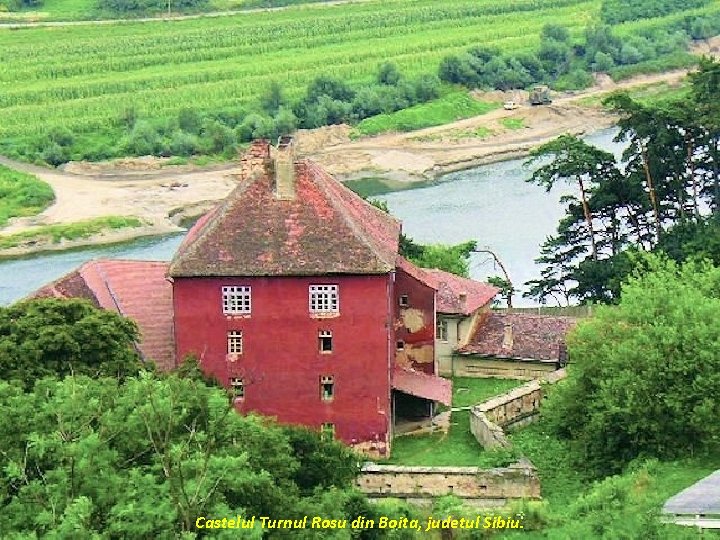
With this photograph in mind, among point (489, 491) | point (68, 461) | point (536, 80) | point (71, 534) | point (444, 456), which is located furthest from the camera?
point (536, 80)

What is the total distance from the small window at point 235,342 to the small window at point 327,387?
2.87 meters

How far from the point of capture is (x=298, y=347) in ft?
160

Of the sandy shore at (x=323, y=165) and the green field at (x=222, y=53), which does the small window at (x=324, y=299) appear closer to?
the sandy shore at (x=323, y=165)

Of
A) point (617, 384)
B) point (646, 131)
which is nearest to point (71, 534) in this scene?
point (617, 384)

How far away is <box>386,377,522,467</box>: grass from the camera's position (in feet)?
147

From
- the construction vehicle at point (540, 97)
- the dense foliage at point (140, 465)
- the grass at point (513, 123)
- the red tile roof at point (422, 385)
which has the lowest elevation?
the grass at point (513, 123)

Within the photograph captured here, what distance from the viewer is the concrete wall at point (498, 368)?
56.6 metres

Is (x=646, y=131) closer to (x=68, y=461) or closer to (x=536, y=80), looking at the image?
(x=68, y=461)

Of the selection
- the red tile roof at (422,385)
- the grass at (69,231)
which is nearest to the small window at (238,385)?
the red tile roof at (422,385)

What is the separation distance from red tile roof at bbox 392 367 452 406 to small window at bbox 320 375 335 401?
7.99 ft

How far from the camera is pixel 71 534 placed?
2612 cm

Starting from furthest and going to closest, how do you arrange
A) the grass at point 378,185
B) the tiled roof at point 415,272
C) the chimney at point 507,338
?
1. the grass at point 378,185
2. the chimney at point 507,338
3. the tiled roof at point 415,272

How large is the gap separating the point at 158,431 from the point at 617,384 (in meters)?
19.0

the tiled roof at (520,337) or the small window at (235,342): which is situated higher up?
the small window at (235,342)
